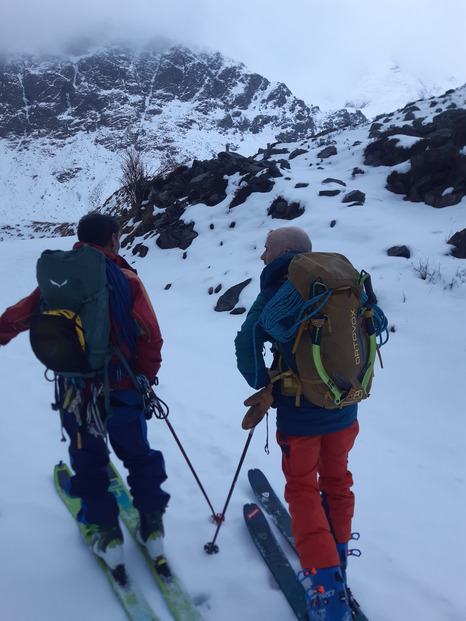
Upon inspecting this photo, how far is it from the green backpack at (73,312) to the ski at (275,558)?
56.1 inches

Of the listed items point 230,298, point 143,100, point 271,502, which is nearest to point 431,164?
point 230,298

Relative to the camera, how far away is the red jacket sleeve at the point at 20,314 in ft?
5.74

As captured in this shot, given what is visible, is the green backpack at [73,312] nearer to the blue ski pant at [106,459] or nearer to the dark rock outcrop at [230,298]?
the blue ski pant at [106,459]

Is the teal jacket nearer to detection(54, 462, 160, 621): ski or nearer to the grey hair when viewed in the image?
the grey hair

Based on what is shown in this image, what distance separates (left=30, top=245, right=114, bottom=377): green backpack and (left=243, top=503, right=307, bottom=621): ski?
56.1 inches

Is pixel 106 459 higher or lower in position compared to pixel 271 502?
higher

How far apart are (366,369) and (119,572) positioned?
158 centimetres

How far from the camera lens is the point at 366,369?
1645mm

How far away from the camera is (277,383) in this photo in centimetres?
178

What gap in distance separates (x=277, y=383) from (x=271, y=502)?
1.11m

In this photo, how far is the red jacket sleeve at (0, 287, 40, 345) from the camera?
5.74ft

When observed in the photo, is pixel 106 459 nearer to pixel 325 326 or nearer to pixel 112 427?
pixel 112 427

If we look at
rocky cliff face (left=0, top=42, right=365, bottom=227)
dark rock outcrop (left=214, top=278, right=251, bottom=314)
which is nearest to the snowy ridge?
dark rock outcrop (left=214, top=278, right=251, bottom=314)

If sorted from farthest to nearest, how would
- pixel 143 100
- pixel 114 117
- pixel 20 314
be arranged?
1. pixel 143 100
2. pixel 114 117
3. pixel 20 314
